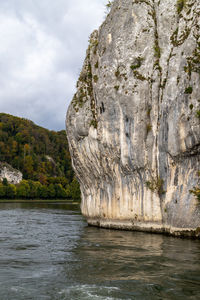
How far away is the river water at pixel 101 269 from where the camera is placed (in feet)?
36.4

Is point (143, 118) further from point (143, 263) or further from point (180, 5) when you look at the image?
point (143, 263)

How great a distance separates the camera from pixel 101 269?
14.1m

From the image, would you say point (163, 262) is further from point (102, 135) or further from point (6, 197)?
point (6, 197)

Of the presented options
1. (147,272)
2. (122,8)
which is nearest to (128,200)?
(147,272)

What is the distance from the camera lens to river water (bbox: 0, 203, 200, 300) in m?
11.1

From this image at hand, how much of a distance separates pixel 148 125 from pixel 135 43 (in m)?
7.04

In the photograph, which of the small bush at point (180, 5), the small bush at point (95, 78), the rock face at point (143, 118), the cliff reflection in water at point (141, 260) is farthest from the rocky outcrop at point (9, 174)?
the small bush at point (180, 5)

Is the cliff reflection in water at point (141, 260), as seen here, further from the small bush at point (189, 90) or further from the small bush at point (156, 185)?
the small bush at point (189, 90)

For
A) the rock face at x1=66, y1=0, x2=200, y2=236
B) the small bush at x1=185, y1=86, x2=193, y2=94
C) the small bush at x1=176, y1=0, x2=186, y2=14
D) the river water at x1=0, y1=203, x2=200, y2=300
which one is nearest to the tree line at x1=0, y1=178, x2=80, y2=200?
the rock face at x1=66, y1=0, x2=200, y2=236

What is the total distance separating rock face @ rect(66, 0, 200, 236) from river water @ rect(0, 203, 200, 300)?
158 inches

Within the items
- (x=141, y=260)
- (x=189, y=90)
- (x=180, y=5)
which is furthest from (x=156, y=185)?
(x=180, y=5)

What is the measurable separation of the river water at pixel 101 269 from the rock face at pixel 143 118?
4019mm

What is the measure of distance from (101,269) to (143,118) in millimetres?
14469

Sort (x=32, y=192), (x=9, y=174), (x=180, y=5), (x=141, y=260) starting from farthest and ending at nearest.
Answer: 1. (x=9, y=174)
2. (x=32, y=192)
3. (x=180, y=5)
4. (x=141, y=260)
